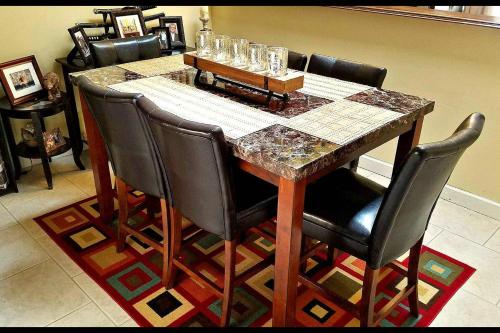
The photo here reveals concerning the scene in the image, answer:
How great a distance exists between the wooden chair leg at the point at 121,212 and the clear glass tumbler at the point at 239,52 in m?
0.81

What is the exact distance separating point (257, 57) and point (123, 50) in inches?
41.3

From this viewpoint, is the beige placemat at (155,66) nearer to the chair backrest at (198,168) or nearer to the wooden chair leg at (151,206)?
the wooden chair leg at (151,206)

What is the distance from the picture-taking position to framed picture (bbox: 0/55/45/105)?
2820 mm

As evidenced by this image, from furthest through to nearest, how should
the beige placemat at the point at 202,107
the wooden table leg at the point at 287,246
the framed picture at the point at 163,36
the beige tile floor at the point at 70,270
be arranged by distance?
the framed picture at the point at 163,36 → the beige tile floor at the point at 70,270 → the beige placemat at the point at 202,107 → the wooden table leg at the point at 287,246

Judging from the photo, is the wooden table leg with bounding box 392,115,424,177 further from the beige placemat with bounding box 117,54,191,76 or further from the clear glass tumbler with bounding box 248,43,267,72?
the beige placemat with bounding box 117,54,191,76

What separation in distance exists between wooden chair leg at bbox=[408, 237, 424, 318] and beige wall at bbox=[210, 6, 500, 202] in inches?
46.5

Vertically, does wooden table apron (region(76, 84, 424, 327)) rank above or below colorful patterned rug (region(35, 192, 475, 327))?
above

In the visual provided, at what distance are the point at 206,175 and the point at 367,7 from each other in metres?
1.91

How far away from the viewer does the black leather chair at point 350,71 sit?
7.55ft

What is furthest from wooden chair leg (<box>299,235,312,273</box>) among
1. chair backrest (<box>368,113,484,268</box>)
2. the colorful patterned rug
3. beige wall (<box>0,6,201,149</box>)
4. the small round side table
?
beige wall (<box>0,6,201,149</box>)

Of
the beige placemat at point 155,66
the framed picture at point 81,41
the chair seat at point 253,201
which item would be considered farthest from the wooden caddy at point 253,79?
the framed picture at point 81,41

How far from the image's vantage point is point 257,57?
2.03 m

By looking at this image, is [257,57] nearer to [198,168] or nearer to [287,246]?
[198,168]
